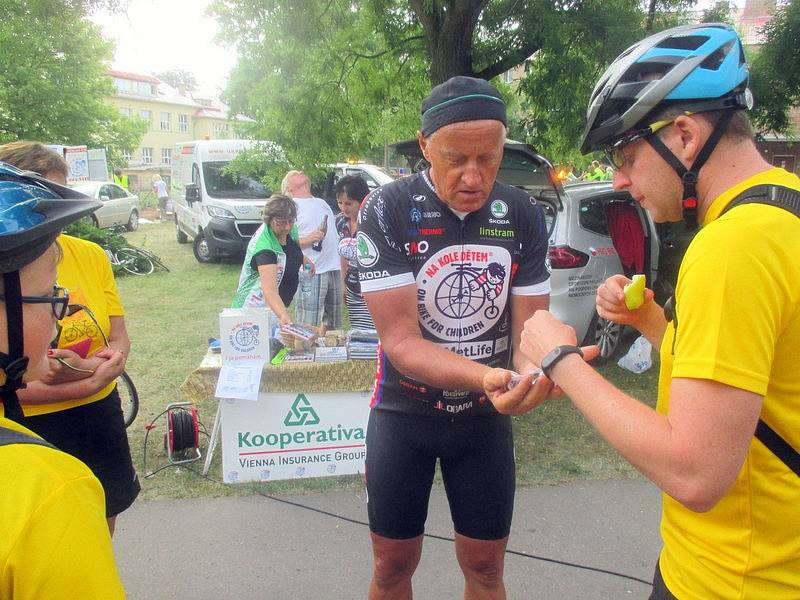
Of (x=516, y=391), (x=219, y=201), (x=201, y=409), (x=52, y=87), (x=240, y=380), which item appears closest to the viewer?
(x=516, y=391)

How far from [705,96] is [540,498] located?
10.6 ft

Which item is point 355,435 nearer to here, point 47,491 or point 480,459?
point 480,459

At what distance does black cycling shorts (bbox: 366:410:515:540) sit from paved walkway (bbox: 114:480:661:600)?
1144mm

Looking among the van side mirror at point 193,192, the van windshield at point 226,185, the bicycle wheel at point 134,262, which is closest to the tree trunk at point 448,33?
the van windshield at point 226,185

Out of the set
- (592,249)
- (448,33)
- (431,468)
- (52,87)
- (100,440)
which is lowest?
(100,440)

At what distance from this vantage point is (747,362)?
3.40 feet

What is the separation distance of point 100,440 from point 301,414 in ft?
5.86

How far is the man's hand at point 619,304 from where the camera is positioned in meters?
1.62

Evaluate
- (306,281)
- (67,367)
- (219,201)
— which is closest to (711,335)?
(67,367)

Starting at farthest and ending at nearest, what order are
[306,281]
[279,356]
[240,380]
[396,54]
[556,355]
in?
[396,54], [306,281], [279,356], [240,380], [556,355]

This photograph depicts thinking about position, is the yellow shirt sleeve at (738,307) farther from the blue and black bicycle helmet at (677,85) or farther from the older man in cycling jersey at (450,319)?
the older man in cycling jersey at (450,319)

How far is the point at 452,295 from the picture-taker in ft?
6.54

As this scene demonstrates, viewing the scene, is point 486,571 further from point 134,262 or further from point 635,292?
point 134,262

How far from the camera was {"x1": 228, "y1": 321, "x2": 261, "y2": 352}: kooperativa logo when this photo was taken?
402 centimetres
